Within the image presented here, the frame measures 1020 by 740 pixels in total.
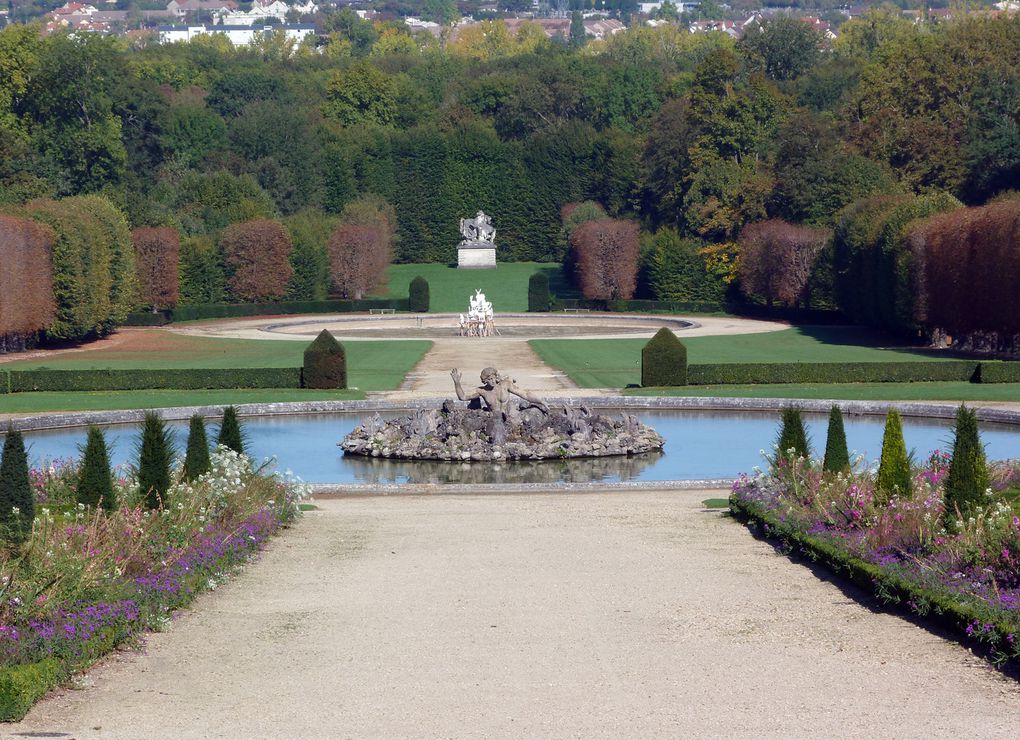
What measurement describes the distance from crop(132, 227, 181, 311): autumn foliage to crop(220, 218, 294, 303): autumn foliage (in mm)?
4193

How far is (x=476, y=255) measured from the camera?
88375mm

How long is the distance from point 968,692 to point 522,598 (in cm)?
425

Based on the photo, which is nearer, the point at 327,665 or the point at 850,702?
the point at 850,702

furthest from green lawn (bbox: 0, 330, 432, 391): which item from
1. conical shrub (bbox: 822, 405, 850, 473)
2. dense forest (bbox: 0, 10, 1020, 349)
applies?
conical shrub (bbox: 822, 405, 850, 473)

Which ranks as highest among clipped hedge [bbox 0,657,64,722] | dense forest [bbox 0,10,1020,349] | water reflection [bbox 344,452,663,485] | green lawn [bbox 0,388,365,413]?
dense forest [bbox 0,10,1020,349]

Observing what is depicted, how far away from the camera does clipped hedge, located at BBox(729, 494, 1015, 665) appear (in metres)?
12.1

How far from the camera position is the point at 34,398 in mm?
35500

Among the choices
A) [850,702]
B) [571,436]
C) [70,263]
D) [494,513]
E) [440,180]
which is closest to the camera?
[850,702]

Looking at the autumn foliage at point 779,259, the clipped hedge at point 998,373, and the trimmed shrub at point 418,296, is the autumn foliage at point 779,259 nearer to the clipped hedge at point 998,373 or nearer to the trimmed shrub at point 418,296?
the trimmed shrub at point 418,296

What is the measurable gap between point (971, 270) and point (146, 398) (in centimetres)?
2554

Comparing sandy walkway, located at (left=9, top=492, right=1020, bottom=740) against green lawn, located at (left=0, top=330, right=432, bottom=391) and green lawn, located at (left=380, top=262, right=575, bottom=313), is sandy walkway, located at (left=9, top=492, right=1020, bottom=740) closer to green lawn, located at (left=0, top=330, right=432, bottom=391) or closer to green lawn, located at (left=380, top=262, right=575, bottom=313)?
green lawn, located at (left=0, top=330, right=432, bottom=391)

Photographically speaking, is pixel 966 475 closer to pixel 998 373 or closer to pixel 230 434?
pixel 230 434

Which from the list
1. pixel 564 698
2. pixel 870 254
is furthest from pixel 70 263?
pixel 564 698

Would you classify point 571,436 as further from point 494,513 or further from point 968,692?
point 968,692
